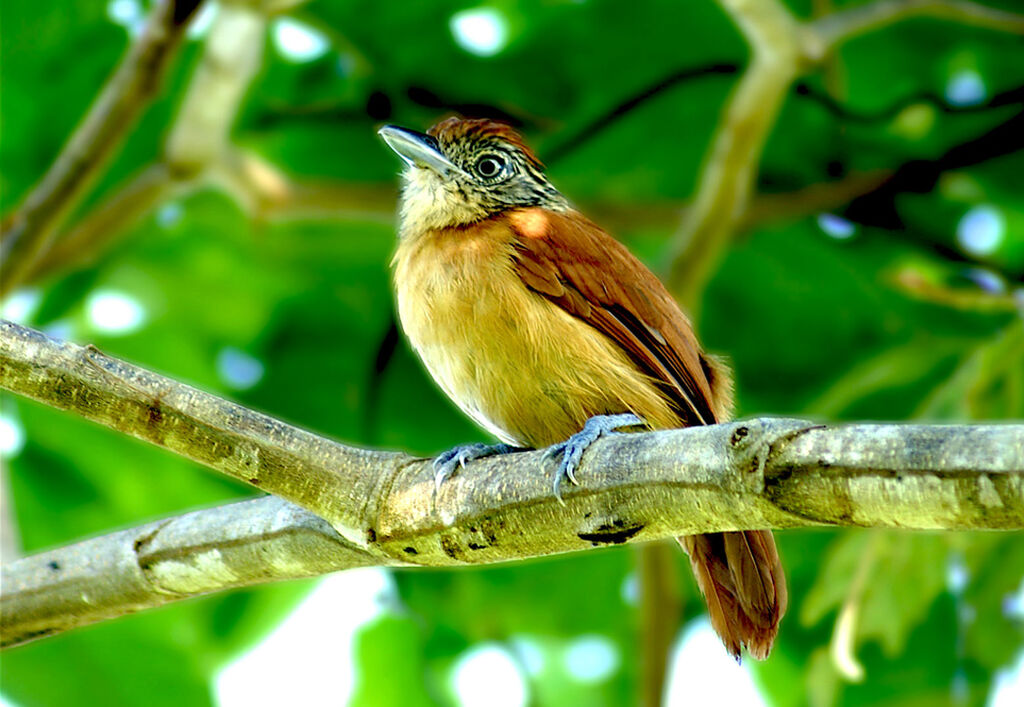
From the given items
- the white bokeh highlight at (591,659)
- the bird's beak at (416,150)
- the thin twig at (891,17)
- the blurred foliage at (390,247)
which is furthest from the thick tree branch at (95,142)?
the white bokeh highlight at (591,659)

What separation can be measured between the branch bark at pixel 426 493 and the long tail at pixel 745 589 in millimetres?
803

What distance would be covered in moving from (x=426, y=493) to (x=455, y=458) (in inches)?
5.4

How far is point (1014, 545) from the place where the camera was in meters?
4.59

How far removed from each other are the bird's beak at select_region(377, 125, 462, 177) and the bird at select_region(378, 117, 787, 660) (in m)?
0.37

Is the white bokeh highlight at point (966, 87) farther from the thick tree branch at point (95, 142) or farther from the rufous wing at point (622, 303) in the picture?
the thick tree branch at point (95, 142)

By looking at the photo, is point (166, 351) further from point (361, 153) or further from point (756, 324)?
point (756, 324)

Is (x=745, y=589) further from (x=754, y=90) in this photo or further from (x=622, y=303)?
(x=754, y=90)

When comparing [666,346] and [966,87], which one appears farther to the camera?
[966,87]

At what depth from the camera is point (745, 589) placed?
3.35 meters

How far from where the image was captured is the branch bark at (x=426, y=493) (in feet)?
6.87

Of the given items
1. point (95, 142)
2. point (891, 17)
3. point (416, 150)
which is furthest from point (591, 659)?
point (95, 142)

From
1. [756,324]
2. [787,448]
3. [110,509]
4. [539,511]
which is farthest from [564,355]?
[110,509]

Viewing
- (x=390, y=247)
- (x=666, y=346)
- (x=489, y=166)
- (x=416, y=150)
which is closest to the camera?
(x=666, y=346)

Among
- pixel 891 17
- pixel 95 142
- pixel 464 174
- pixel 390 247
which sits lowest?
pixel 464 174
